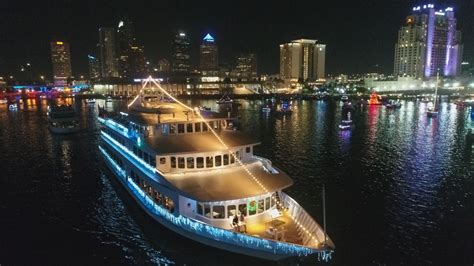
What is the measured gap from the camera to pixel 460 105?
15475 centimetres

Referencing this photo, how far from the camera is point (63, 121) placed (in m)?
80.1

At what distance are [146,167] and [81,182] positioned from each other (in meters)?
18.4

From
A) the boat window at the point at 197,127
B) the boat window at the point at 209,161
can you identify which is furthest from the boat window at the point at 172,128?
the boat window at the point at 209,161

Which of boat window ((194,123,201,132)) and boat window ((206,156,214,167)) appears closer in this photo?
boat window ((206,156,214,167))

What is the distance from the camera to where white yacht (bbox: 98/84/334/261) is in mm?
21469

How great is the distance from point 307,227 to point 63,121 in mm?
74607

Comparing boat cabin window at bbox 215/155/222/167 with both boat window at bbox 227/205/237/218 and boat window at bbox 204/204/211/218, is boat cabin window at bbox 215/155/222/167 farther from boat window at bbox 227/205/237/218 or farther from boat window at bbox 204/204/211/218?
boat window at bbox 227/205/237/218

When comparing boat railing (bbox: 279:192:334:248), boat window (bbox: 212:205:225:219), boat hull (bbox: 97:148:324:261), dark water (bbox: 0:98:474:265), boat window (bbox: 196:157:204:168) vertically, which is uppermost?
boat window (bbox: 196:157:204:168)

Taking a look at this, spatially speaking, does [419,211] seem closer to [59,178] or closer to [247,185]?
[247,185]

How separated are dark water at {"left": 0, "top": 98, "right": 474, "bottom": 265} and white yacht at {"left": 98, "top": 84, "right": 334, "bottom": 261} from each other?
6.49ft

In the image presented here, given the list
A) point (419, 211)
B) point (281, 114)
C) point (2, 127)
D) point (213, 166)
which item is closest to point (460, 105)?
point (281, 114)

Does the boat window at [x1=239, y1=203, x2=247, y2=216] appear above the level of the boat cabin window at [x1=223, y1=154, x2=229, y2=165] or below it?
below

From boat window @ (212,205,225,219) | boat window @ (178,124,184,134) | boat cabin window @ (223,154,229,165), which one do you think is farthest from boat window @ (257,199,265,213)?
boat window @ (178,124,184,134)

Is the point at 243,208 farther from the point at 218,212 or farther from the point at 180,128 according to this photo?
the point at 180,128
